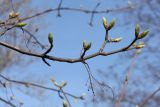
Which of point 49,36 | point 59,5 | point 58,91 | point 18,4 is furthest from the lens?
point 18,4

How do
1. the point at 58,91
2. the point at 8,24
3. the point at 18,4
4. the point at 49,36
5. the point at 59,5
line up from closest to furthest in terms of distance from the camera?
1. the point at 49,36
2. the point at 8,24
3. the point at 58,91
4. the point at 59,5
5. the point at 18,4

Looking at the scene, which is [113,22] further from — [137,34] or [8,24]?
[8,24]

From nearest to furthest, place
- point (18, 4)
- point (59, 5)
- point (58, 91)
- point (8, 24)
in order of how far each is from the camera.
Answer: point (8, 24) → point (58, 91) → point (59, 5) → point (18, 4)

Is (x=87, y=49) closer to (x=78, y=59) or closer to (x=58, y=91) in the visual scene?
(x=78, y=59)

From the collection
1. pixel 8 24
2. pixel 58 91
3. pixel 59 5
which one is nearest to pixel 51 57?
pixel 8 24

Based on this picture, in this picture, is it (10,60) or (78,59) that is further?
(10,60)

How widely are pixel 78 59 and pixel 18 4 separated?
1276 cm

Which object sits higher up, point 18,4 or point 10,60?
point 18,4

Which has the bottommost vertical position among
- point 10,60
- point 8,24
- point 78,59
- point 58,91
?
point 10,60

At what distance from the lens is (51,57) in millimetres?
1077

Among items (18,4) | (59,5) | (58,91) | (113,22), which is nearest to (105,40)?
(113,22)

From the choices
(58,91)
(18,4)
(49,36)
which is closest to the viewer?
(49,36)

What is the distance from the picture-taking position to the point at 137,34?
1.08m

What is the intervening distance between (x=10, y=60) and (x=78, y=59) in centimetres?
1308
